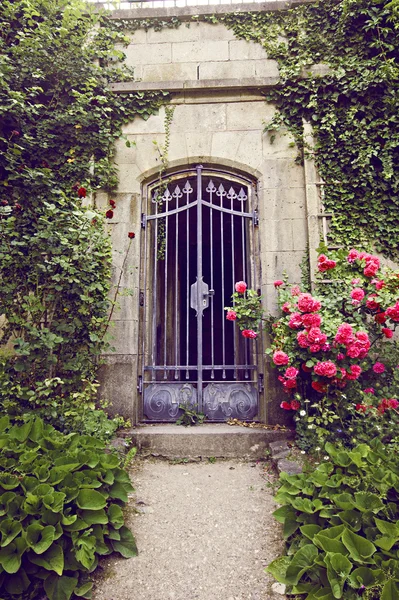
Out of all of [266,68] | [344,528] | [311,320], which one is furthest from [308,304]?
[266,68]

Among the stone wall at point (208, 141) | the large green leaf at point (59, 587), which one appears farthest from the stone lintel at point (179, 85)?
the large green leaf at point (59, 587)

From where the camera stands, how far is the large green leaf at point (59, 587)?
1988 millimetres

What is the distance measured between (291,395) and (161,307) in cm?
279

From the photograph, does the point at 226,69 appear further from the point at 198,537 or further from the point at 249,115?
the point at 198,537

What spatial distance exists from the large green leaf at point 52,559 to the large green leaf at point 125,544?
490mm

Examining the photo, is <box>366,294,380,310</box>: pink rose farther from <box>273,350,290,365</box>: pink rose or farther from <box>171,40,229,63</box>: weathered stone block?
<box>171,40,229,63</box>: weathered stone block

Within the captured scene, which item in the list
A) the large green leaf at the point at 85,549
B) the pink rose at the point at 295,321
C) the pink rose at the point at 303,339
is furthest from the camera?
the pink rose at the point at 295,321

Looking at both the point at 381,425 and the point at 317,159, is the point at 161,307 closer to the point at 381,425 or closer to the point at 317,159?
the point at 317,159

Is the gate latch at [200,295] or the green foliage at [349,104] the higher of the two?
the green foliage at [349,104]

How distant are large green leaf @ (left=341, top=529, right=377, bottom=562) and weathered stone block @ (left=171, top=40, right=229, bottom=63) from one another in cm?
494

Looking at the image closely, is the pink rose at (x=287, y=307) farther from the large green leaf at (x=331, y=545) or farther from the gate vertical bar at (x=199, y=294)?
the large green leaf at (x=331, y=545)

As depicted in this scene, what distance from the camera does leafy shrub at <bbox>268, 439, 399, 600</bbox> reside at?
1800 mm

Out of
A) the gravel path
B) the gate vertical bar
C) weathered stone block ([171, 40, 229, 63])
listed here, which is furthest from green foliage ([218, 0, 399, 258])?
the gravel path

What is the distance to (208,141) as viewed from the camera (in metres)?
4.71
